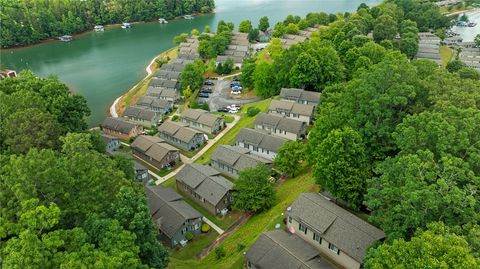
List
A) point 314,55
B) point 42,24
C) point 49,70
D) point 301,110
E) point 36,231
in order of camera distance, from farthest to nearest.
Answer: point 42,24, point 49,70, point 314,55, point 301,110, point 36,231

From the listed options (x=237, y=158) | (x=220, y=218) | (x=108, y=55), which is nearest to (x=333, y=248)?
(x=220, y=218)

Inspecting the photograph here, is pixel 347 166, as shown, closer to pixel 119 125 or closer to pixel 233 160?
pixel 233 160

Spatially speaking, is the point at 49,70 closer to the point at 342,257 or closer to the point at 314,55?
the point at 314,55

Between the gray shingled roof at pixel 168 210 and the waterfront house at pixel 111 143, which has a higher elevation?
the gray shingled roof at pixel 168 210

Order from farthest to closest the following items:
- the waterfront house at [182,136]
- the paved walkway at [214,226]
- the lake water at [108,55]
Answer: the lake water at [108,55]
the waterfront house at [182,136]
the paved walkway at [214,226]

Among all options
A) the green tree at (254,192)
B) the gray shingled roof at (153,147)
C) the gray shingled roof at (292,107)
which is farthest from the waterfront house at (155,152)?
the gray shingled roof at (292,107)

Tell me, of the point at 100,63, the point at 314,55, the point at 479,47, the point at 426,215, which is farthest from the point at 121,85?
the point at 479,47

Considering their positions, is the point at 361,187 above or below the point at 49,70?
above

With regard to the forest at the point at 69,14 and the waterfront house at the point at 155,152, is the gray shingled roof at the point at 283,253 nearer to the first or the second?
the waterfront house at the point at 155,152
